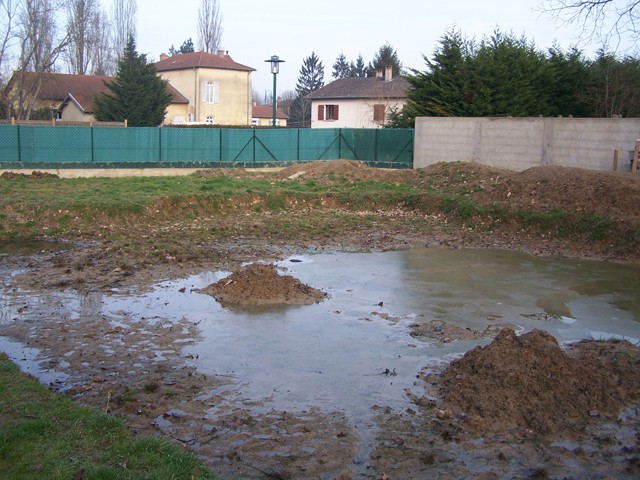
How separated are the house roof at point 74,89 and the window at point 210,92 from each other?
1.98m

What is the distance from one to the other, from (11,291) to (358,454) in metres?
7.73

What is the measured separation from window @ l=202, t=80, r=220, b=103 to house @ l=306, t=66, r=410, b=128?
7.67 meters

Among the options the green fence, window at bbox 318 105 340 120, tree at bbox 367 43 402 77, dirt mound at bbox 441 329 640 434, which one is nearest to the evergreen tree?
tree at bbox 367 43 402 77

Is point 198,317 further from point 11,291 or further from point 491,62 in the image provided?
point 491,62

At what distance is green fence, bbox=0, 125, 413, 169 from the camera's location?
90.8 feet

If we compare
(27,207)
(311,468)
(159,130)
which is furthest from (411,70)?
(311,468)

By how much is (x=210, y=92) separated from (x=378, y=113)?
14.6 metres

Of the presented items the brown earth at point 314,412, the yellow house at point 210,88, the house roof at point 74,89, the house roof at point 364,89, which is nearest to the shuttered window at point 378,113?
the house roof at point 364,89

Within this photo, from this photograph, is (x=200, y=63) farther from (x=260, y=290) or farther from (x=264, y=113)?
(x=260, y=290)

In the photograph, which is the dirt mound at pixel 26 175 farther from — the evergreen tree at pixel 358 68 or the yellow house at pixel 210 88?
the evergreen tree at pixel 358 68

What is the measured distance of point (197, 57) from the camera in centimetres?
5962

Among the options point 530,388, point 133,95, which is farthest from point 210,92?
point 530,388

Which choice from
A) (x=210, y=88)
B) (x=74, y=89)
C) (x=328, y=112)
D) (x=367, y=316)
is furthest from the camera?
(x=328, y=112)

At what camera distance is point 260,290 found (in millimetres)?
11336
